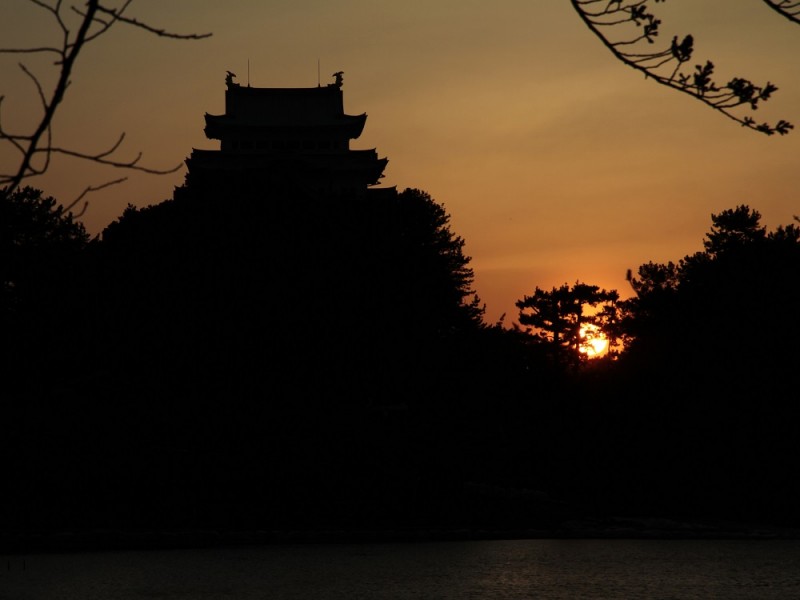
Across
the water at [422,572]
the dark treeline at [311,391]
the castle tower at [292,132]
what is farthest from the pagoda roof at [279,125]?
the water at [422,572]

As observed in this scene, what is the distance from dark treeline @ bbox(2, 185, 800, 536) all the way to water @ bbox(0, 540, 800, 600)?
214 inches

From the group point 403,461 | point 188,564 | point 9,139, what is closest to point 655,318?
point 403,461

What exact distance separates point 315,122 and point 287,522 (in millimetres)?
54278

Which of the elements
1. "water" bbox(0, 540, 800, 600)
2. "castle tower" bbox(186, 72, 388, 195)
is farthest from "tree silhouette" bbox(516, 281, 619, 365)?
"water" bbox(0, 540, 800, 600)

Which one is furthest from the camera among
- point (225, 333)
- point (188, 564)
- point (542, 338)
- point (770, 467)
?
point (542, 338)

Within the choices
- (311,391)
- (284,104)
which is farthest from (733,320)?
(284,104)

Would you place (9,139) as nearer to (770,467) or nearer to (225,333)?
(225,333)

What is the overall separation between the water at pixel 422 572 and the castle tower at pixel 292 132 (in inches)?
1999

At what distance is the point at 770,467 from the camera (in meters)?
31.9

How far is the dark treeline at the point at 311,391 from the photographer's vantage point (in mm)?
27875

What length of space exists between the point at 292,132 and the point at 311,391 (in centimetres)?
4877

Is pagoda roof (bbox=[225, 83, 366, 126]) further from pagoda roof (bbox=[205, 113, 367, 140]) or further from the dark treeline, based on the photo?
the dark treeline

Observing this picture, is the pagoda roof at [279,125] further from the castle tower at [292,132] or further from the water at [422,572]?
the water at [422,572]

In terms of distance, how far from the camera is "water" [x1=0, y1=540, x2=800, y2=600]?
1331 cm
